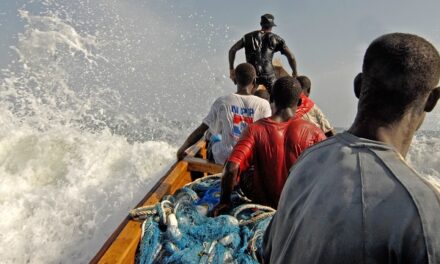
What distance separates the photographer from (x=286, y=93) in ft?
9.53

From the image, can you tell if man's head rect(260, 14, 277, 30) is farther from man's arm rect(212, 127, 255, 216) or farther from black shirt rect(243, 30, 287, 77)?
man's arm rect(212, 127, 255, 216)

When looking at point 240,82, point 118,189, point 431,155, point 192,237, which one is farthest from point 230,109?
point 431,155

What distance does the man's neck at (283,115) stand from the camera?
9.57 ft

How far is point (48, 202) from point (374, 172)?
6.06 meters

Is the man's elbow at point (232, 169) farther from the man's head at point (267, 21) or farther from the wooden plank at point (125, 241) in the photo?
the man's head at point (267, 21)

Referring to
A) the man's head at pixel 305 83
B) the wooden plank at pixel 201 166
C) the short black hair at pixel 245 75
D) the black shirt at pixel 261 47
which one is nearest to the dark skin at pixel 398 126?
the short black hair at pixel 245 75

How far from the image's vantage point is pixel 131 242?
279cm

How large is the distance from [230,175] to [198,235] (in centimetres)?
50

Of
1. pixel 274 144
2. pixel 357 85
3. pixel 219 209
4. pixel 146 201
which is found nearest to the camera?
pixel 357 85

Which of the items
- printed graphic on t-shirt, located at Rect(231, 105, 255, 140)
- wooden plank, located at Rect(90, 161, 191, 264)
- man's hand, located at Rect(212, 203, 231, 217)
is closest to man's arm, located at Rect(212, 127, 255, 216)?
man's hand, located at Rect(212, 203, 231, 217)

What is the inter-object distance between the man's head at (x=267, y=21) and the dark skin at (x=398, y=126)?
588cm

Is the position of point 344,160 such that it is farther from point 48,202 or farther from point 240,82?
point 48,202

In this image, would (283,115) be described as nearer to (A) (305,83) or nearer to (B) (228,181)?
(B) (228,181)

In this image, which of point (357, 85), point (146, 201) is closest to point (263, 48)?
point (146, 201)
